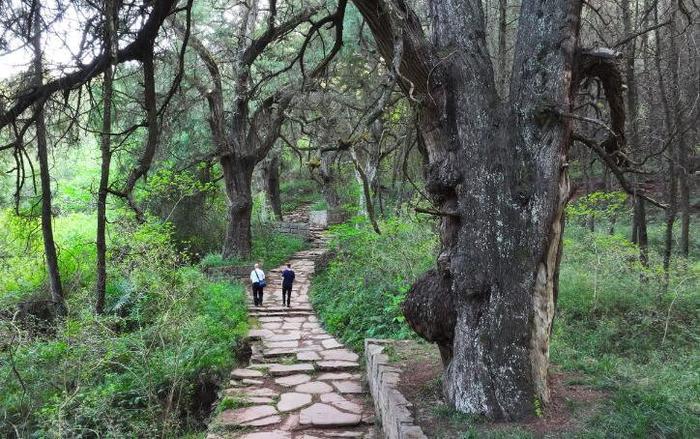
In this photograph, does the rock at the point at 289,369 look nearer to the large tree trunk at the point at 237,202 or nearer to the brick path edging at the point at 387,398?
the brick path edging at the point at 387,398

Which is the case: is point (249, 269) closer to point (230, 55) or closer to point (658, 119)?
point (230, 55)

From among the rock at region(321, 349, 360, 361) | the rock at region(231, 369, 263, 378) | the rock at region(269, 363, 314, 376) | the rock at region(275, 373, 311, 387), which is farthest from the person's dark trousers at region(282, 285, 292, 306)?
the rock at region(275, 373, 311, 387)

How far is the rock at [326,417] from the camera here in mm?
5668

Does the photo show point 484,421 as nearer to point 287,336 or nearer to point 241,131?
point 287,336

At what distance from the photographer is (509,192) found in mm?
4031

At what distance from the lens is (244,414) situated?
5.87 metres

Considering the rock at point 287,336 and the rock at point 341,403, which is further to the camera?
the rock at point 287,336

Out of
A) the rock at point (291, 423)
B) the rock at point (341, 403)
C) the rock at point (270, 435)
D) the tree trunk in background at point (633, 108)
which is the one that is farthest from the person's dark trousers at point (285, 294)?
the tree trunk in background at point (633, 108)

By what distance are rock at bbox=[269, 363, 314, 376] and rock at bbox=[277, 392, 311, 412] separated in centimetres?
83

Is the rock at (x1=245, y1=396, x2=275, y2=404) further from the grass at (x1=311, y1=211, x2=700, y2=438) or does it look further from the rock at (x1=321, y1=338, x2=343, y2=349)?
the rock at (x1=321, y1=338, x2=343, y2=349)

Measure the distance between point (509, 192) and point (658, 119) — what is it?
12.1m

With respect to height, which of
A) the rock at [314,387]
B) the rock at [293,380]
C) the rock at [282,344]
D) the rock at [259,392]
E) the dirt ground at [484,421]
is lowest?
the rock at [293,380]

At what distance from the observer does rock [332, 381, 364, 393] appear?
6.74 metres

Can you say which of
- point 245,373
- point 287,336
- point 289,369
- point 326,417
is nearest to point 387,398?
point 326,417
